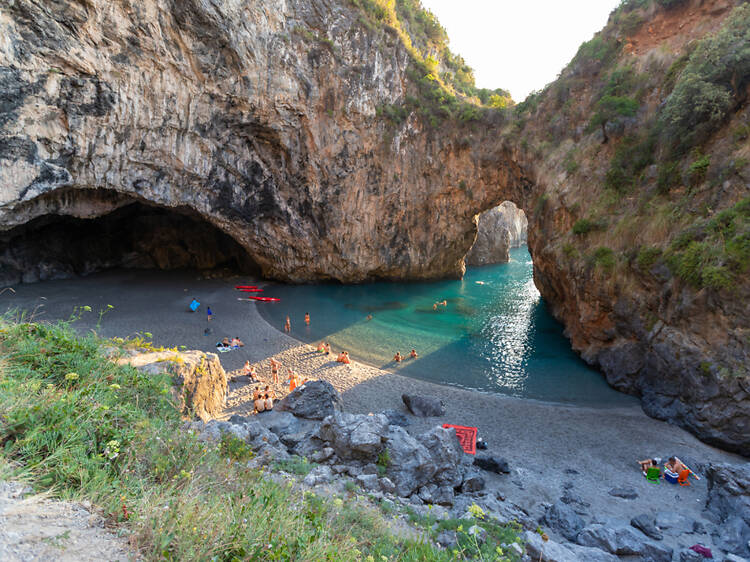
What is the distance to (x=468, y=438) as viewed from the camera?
1045cm

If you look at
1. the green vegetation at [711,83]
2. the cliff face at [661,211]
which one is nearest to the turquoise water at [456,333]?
the cliff face at [661,211]

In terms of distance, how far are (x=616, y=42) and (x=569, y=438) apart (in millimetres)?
20237

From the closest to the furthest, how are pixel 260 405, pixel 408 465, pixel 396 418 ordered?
pixel 408 465 → pixel 260 405 → pixel 396 418

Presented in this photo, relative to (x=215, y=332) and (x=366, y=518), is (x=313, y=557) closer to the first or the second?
(x=366, y=518)

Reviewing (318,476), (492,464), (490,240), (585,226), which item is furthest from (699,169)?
(490,240)

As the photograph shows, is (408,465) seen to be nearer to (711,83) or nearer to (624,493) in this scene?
(624,493)

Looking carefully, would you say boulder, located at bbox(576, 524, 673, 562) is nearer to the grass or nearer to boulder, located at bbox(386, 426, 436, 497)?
boulder, located at bbox(386, 426, 436, 497)

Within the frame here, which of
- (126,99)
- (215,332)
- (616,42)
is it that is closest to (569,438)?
(215,332)

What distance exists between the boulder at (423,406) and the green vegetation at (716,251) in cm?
933

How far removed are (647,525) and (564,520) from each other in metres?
1.83

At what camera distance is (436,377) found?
1530cm

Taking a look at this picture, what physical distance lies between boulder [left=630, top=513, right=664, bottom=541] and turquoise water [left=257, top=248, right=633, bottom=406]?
6.10 metres

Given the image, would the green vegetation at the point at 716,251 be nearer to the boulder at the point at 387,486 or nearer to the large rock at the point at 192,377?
the boulder at the point at 387,486

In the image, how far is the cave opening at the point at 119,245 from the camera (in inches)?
888
